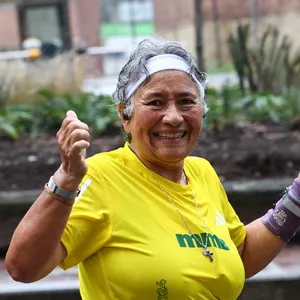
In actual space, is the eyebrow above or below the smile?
above

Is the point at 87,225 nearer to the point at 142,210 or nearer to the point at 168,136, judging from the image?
the point at 142,210

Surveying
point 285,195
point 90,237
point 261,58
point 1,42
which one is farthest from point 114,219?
point 1,42

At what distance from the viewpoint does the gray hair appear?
8.33 feet

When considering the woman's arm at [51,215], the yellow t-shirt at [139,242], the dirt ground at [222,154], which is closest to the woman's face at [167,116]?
the yellow t-shirt at [139,242]

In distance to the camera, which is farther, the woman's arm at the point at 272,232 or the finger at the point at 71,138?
the woman's arm at the point at 272,232

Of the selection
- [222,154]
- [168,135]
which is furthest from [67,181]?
[222,154]

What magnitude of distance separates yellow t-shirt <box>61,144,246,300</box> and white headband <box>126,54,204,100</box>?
25cm

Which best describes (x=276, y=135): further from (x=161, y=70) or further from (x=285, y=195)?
(x=161, y=70)

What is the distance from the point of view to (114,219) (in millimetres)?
2393

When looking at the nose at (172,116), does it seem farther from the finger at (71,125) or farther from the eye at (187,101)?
the finger at (71,125)

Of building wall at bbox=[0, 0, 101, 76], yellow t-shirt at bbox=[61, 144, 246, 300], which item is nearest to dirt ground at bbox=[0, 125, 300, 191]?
yellow t-shirt at bbox=[61, 144, 246, 300]

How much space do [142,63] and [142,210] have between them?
1.62ft

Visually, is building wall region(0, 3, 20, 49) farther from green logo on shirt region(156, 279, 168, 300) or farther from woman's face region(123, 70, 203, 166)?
green logo on shirt region(156, 279, 168, 300)

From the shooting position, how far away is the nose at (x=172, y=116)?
2494 mm
